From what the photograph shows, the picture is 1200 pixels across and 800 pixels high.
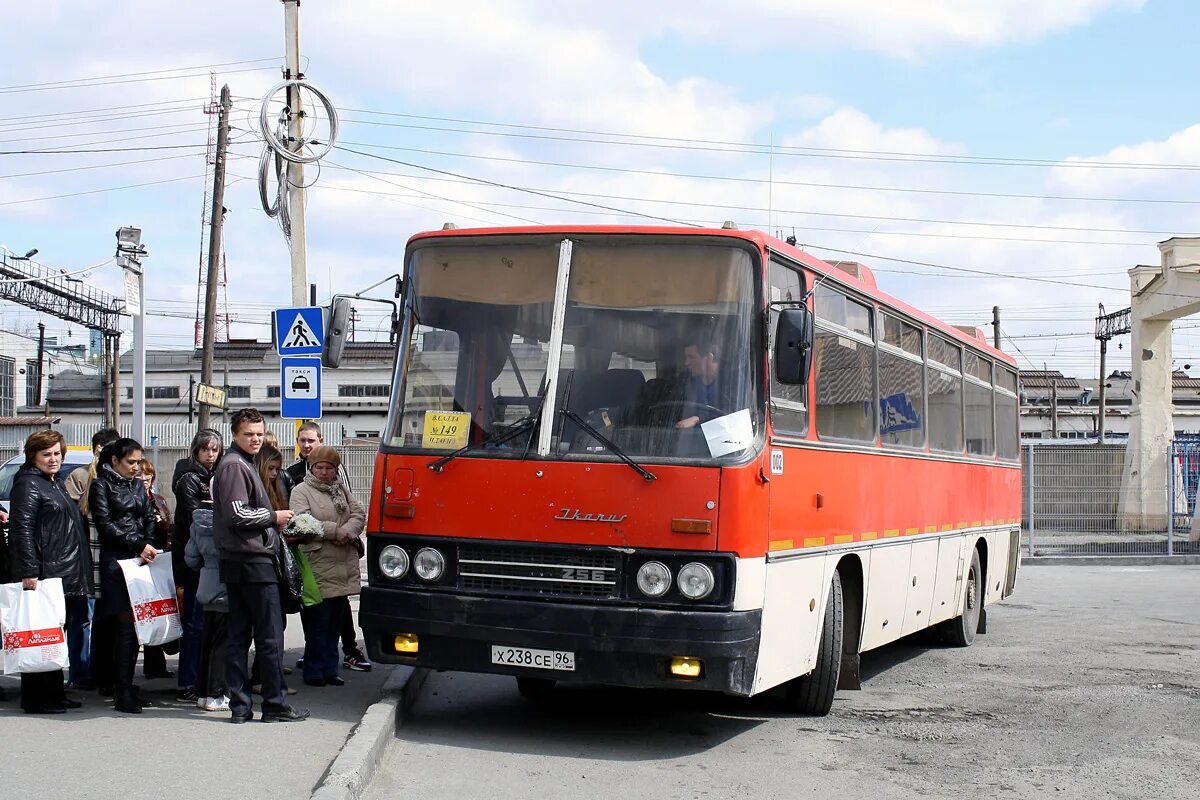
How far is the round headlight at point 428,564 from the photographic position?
813cm

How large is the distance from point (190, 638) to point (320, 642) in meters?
1.08

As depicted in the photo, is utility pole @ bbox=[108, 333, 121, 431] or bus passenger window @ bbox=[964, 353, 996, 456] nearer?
bus passenger window @ bbox=[964, 353, 996, 456]

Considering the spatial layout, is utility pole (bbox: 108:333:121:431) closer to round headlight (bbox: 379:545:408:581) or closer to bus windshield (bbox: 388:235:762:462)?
round headlight (bbox: 379:545:408:581)

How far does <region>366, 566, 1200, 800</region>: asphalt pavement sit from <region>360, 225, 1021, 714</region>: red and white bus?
51 centimetres

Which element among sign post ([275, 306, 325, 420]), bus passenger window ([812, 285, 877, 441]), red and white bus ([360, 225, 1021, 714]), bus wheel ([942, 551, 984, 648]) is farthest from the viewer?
sign post ([275, 306, 325, 420])

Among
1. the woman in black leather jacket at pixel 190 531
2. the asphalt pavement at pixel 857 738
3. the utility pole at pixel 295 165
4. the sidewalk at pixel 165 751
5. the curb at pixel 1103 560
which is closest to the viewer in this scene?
the sidewalk at pixel 165 751

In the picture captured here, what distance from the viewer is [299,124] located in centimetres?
1702

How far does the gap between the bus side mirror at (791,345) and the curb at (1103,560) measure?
64.7ft

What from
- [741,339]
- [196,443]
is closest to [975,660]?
[741,339]

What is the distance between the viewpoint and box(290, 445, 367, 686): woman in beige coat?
9.87 m

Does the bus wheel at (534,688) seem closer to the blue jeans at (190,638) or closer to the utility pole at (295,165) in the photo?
the blue jeans at (190,638)

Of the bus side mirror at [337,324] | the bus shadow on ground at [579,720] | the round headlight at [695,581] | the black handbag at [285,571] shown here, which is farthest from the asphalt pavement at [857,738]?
the bus side mirror at [337,324]

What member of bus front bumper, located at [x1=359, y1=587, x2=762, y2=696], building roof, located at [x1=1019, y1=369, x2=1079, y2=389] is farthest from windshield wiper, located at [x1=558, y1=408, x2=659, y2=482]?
building roof, located at [x1=1019, y1=369, x2=1079, y2=389]

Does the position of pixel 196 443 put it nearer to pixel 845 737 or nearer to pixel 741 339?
pixel 741 339
